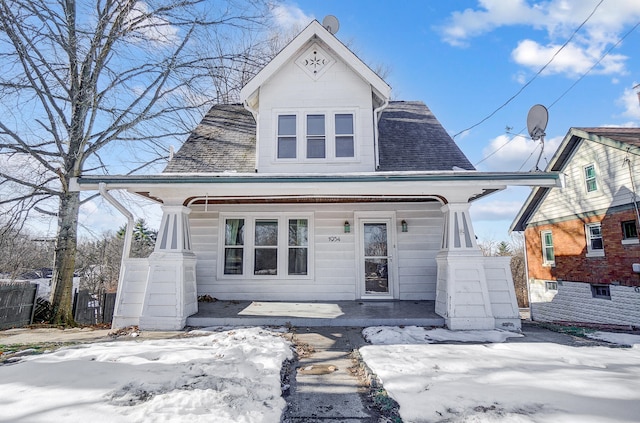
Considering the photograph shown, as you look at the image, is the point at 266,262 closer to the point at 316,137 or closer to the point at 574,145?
the point at 316,137

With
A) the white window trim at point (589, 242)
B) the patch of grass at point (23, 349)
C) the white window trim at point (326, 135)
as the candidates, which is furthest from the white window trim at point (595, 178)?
the patch of grass at point (23, 349)

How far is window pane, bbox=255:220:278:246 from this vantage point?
8133 mm

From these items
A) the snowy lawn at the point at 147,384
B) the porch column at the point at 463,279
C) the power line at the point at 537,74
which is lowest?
the snowy lawn at the point at 147,384

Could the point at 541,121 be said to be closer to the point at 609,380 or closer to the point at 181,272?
the point at 609,380

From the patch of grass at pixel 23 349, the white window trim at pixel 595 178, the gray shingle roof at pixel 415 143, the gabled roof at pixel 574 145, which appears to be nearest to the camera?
the patch of grass at pixel 23 349

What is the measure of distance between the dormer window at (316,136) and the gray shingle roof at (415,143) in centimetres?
111

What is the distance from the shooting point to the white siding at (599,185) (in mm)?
10398

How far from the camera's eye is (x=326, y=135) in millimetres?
7562

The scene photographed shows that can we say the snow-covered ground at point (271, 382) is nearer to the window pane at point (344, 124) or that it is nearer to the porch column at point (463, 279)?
the porch column at point (463, 279)

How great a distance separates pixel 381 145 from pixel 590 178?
9031 millimetres

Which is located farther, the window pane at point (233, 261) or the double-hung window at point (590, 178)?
the double-hung window at point (590, 178)

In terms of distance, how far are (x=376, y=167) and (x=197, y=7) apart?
7422mm

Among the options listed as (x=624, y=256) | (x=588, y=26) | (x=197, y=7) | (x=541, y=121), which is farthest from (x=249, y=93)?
(x=624, y=256)

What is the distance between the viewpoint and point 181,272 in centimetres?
586
